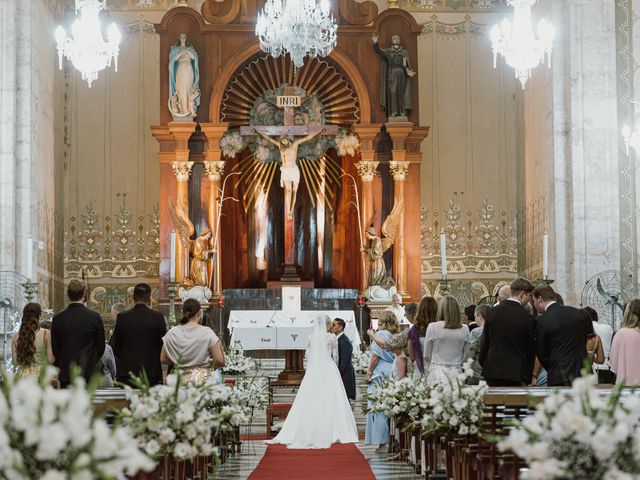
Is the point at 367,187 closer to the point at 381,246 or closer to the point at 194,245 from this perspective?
the point at 381,246

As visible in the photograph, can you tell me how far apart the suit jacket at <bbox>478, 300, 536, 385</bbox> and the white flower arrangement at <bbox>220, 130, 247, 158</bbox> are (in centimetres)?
1085

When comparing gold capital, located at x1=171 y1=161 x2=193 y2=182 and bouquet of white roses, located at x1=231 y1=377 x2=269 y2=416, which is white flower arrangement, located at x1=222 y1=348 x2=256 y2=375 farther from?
gold capital, located at x1=171 y1=161 x2=193 y2=182

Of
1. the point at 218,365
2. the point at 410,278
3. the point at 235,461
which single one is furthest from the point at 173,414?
the point at 410,278

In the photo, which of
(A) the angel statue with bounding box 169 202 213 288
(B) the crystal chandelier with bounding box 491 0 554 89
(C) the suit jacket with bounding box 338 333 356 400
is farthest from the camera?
(A) the angel statue with bounding box 169 202 213 288

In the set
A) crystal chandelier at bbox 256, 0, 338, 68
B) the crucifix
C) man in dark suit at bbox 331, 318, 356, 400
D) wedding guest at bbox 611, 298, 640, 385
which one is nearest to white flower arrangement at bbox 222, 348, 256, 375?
man in dark suit at bbox 331, 318, 356, 400

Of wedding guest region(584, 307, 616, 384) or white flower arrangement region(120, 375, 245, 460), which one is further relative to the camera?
wedding guest region(584, 307, 616, 384)

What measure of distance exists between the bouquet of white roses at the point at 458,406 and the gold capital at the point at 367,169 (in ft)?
36.7

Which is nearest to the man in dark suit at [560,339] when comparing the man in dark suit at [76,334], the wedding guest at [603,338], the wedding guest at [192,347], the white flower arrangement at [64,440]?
the wedding guest at [192,347]

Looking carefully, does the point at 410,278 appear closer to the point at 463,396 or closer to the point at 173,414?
the point at 463,396

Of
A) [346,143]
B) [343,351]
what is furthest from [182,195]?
[343,351]

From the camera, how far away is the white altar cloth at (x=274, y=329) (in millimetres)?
14688

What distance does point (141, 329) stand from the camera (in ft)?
28.5

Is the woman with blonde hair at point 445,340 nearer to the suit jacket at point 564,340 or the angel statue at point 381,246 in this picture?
the suit jacket at point 564,340

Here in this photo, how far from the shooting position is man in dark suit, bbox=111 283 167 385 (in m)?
8.70
